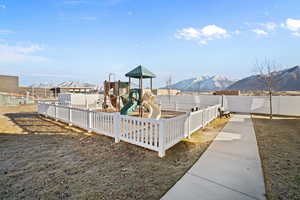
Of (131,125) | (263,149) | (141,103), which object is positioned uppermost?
(141,103)

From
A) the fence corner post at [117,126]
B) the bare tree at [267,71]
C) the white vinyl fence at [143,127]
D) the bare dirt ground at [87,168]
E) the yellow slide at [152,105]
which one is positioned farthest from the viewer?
the bare tree at [267,71]

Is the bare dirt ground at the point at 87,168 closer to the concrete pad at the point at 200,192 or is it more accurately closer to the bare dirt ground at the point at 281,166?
the concrete pad at the point at 200,192

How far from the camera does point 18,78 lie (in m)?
24.3

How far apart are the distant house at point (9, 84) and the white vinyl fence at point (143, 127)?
26.1 meters

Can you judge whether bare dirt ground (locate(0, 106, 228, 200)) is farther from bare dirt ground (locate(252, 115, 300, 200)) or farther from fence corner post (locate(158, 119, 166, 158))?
bare dirt ground (locate(252, 115, 300, 200))

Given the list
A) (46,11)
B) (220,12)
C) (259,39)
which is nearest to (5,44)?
(46,11)

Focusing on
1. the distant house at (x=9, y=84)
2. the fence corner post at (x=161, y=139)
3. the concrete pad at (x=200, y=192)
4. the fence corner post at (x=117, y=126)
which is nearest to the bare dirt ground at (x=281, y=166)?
the concrete pad at (x=200, y=192)

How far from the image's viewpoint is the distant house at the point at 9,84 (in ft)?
75.1

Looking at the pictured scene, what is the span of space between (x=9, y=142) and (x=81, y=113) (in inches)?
88.0

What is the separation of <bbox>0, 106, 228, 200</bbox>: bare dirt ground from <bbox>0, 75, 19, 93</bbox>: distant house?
86.5 ft

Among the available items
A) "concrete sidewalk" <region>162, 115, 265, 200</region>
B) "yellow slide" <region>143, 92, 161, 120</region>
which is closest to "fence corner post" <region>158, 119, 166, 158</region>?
"concrete sidewalk" <region>162, 115, 265, 200</region>

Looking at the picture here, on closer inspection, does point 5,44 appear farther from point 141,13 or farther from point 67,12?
point 141,13

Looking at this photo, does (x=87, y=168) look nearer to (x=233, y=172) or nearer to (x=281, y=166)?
(x=233, y=172)

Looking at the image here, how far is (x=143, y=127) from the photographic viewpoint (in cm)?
374
